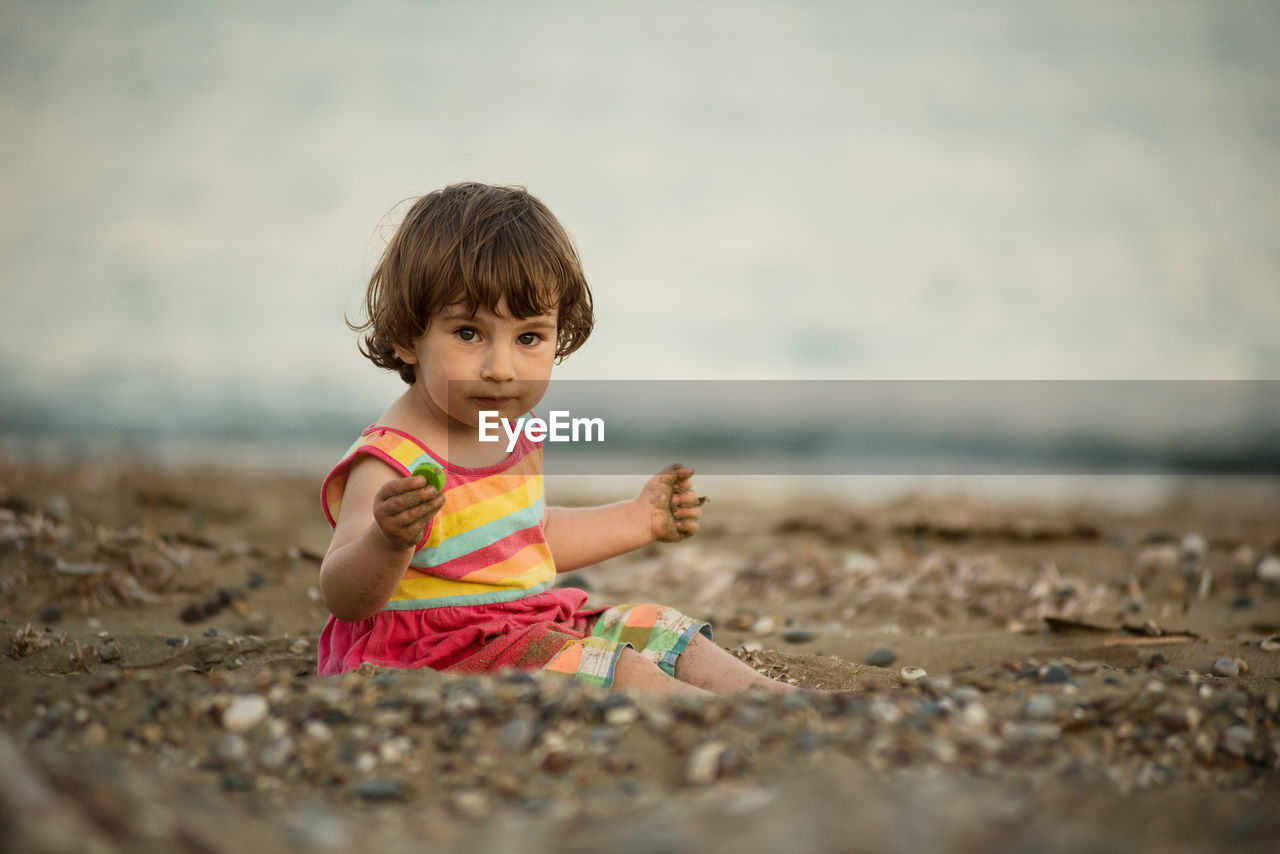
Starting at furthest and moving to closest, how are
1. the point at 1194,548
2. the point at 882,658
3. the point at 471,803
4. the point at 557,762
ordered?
the point at 1194,548 < the point at 882,658 < the point at 557,762 < the point at 471,803

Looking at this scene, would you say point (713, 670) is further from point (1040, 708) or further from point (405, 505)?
point (405, 505)

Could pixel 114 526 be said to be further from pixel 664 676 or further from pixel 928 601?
pixel 928 601

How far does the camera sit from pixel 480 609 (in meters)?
3.40

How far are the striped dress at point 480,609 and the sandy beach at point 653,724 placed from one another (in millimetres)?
474

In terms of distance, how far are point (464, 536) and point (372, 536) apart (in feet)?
1.79

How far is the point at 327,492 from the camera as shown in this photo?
3330mm

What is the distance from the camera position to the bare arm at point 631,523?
3.89 metres

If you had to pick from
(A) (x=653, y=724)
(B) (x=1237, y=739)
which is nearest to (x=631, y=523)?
(A) (x=653, y=724)

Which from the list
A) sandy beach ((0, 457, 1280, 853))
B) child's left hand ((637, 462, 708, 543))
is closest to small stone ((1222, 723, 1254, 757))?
sandy beach ((0, 457, 1280, 853))

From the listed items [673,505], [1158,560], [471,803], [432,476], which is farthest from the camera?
[1158,560]

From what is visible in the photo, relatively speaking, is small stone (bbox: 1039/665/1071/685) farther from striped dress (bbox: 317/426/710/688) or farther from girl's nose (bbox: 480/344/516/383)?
girl's nose (bbox: 480/344/516/383)

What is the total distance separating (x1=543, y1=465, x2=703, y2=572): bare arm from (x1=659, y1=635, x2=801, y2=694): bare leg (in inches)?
21.7

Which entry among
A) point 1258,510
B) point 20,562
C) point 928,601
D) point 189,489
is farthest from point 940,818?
point 1258,510

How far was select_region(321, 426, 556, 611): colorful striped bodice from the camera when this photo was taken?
3.33 meters
